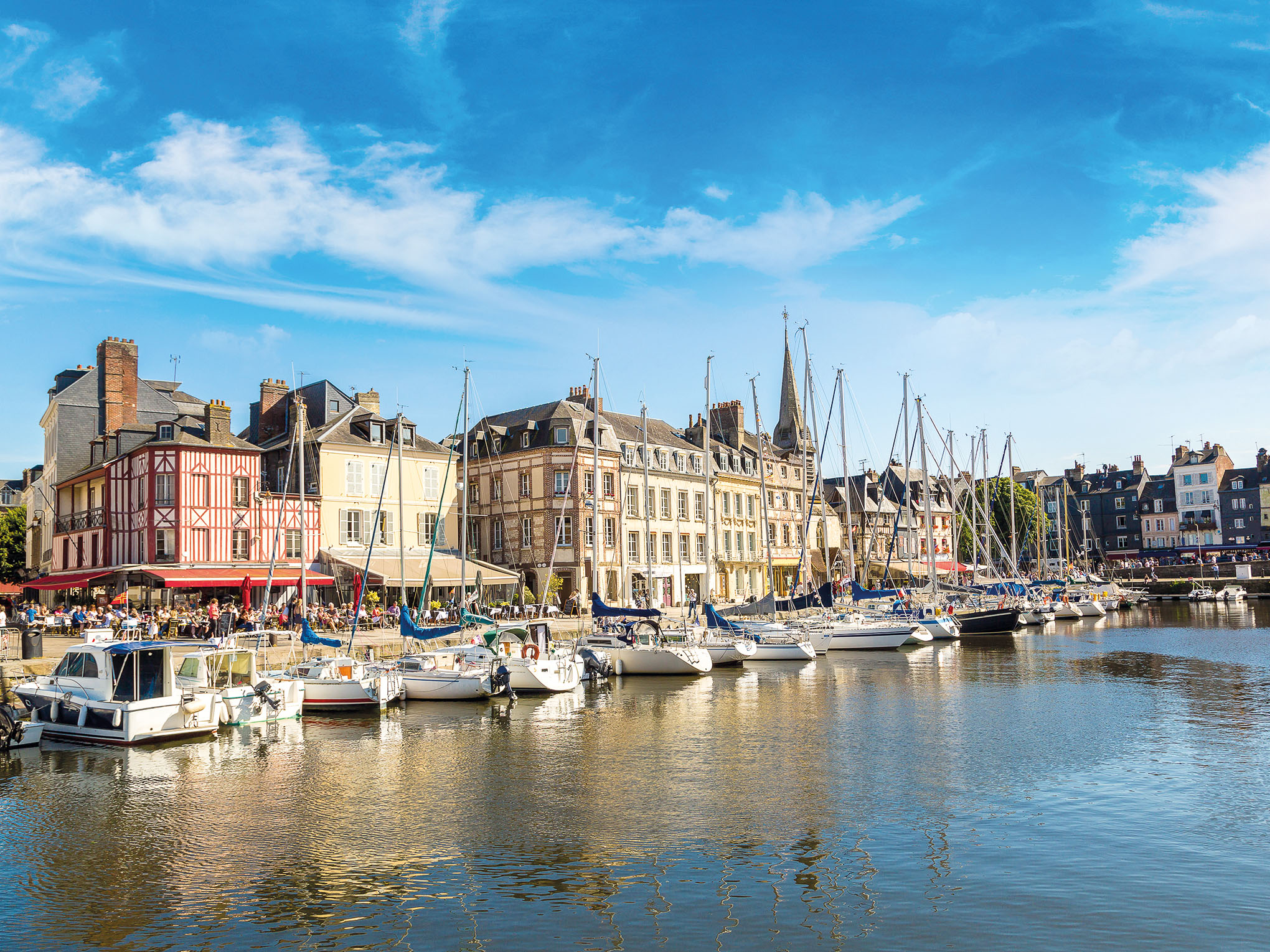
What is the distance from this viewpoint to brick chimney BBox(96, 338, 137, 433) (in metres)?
45.2

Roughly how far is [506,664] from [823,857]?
1719cm

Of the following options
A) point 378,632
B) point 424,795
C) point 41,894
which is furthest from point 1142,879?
point 378,632

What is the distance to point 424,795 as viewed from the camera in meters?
16.3

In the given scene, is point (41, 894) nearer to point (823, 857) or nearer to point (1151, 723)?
point (823, 857)

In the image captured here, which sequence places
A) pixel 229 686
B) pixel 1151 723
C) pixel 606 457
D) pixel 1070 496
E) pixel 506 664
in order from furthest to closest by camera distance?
1. pixel 1070 496
2. pixel 606 457
3. pixel 506 664
4. pixel 229 686
5. pixel 1151 723

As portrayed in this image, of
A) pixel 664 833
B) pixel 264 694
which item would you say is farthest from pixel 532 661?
pixel 664 833

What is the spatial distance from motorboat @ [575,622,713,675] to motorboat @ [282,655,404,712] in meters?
8.56

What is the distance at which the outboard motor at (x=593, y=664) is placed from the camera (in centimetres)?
3222

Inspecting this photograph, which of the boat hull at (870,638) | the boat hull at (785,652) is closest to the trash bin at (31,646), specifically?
the boat hull at (785,652)

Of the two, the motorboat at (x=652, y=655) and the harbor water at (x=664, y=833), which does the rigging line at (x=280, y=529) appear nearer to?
the harbor water at (x=664, y=833)

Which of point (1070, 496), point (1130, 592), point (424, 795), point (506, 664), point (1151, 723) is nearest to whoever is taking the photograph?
point (424, 795)

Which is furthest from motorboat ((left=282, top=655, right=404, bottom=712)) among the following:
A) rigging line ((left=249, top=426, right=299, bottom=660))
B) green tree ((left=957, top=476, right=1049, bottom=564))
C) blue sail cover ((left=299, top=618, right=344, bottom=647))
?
green tree ((left=957, top=476, right=1049, bottom=564))

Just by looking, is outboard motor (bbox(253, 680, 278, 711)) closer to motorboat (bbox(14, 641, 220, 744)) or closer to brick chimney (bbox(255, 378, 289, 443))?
motorboat (bbox(14, 641, 220, 744))

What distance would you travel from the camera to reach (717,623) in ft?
131
